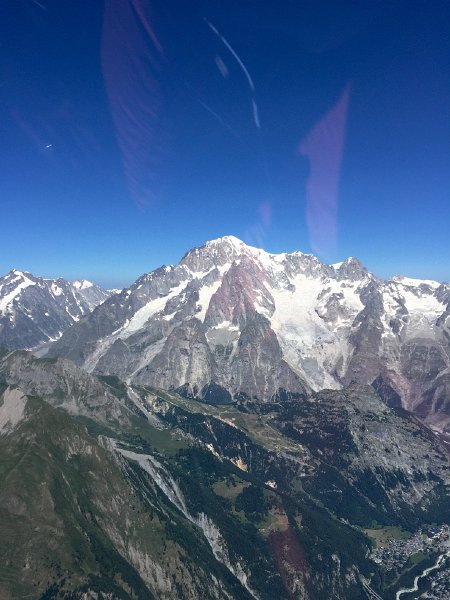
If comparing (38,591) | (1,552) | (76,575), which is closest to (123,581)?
(76,575)

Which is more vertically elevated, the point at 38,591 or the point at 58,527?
the point at 58,527

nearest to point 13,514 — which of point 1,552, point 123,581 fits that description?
point 1,552

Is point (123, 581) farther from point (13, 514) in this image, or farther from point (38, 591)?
point (13, 514)

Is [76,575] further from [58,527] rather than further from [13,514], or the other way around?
[13,514]

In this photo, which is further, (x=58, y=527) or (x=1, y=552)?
(x=58, y=527)

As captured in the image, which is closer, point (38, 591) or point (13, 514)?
point (38, 591)

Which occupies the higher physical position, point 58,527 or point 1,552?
point 58,527

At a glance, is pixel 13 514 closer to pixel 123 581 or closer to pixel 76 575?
pixel 76 575
